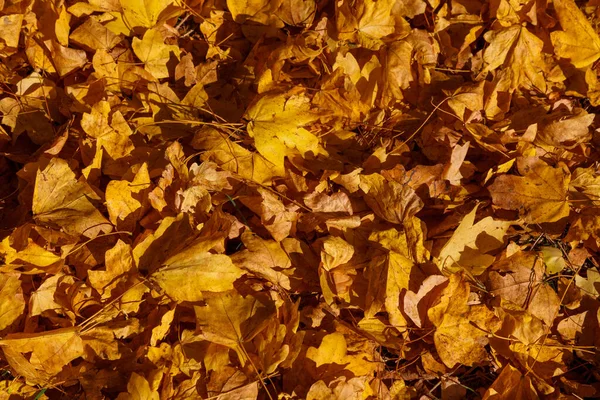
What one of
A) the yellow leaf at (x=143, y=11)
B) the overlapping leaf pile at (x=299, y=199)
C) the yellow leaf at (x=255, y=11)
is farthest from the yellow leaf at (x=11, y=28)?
the yellow leaf at (x=255, y=11)

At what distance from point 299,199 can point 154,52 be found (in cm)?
73

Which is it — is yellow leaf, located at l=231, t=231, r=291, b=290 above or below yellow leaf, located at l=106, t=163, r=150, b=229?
below

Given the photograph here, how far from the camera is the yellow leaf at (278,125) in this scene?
66.9 inches

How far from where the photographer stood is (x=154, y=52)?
6.25 feet

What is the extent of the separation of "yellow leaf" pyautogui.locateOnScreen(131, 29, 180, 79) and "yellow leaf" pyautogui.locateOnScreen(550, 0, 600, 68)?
4.35 feet

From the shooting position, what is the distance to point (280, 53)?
1.83m

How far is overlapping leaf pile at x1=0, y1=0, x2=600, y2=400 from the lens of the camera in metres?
1.55

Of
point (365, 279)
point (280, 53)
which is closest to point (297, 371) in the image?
point (365, 279)

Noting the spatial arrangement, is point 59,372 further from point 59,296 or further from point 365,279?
point 365,279

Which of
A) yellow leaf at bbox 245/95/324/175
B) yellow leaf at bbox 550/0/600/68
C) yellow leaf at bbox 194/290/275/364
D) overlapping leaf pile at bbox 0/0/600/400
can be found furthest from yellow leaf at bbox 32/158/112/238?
yellow leaf at bbox 550/0/600/68

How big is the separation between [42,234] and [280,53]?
3.01 feet

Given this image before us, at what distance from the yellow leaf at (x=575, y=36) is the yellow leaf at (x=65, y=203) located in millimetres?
1615

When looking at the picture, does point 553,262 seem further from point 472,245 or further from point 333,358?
point 333,358

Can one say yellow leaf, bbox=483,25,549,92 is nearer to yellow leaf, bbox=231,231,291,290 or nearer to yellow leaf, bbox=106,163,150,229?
yellow leaf, bbox=231,231,291,290
